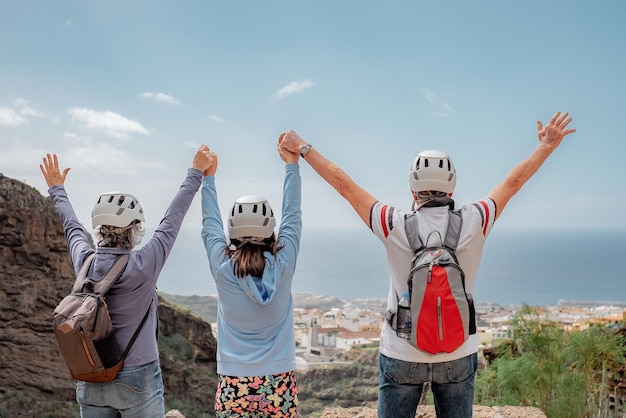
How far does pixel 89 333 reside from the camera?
248cm

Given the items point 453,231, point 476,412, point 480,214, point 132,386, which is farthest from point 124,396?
point 476,412

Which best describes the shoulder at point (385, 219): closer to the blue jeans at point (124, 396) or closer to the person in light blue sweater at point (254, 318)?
the person in light blue sweater at point (254, 318)

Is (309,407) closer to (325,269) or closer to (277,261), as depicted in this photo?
(277,261)

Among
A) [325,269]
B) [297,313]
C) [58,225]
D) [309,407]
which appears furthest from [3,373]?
[325,269]

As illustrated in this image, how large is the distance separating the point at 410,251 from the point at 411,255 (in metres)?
0.02

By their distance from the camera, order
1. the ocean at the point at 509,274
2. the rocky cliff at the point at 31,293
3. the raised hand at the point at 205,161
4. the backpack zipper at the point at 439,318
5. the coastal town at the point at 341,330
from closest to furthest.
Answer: the backpack zipper at the point at 439,318
the raised hand at the point at 205,161
the rocky cliff at the point at 31,293
the coastal town at the point at 341,330
the ocean at the point at 509,274

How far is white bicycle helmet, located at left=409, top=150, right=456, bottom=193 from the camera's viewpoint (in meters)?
2.54

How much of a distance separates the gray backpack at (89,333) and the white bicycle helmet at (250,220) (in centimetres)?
52

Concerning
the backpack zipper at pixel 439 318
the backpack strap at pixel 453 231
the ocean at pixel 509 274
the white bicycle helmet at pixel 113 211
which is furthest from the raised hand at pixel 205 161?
the ocean at pixel 509 274

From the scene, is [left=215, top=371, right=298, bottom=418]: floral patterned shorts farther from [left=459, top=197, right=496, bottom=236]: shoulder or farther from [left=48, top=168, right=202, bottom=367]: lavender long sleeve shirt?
[left=459, top=197, right=496, bottom=236]: shoulder

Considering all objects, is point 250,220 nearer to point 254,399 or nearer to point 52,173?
point 254,399

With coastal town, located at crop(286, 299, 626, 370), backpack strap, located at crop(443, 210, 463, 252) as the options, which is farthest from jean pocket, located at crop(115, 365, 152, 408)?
coastal town, located at crop(286, 299, 626, 370)

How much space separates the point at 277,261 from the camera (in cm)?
255

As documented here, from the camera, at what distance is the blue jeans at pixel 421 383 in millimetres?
2510
